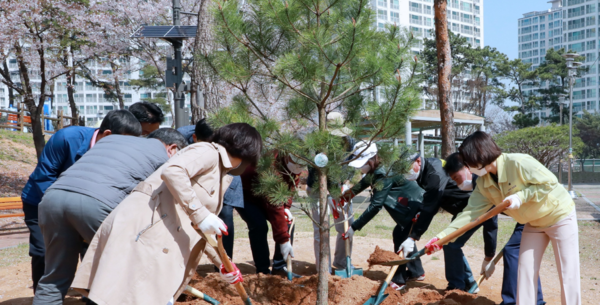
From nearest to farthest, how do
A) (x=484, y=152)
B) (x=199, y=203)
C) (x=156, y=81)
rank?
(x=199, y=203), (x=484, y=152), (x=156, y=81)

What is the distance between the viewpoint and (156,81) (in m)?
25.2

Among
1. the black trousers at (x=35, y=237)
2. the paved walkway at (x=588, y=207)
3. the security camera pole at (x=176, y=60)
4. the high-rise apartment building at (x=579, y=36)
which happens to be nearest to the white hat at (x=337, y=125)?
the black trousers at (x=35, y=237)

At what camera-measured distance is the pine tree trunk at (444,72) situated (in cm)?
898

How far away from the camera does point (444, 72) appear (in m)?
9.13

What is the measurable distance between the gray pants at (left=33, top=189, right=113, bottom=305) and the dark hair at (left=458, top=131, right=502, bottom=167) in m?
1.97

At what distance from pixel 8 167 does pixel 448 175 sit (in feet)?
47.2

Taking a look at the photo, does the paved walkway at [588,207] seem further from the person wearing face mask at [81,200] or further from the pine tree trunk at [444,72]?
the person wearing face mask at [81,200]

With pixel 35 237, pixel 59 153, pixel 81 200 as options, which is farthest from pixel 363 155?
pixel 35 237

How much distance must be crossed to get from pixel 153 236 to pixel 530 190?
2.05m

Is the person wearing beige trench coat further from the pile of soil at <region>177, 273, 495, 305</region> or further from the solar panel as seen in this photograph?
the solar panel

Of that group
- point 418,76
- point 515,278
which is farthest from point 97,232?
point 515,278

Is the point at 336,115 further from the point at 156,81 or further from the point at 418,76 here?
the point at 156,81

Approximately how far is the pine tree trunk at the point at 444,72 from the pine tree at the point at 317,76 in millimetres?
6185

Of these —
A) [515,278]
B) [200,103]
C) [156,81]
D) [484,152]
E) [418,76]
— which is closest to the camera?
[484,152]
